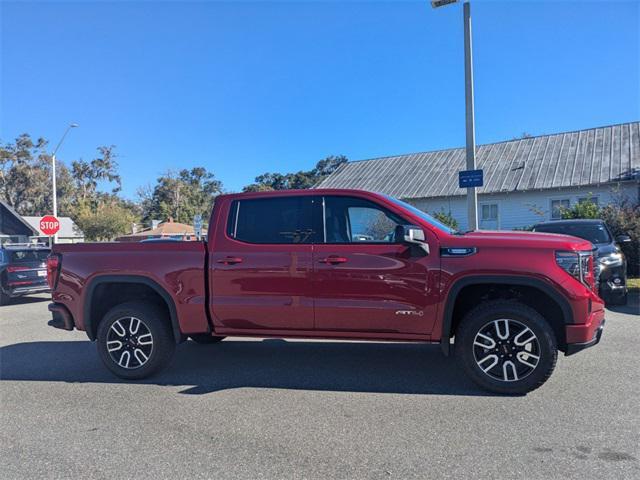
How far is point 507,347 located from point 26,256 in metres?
12.3

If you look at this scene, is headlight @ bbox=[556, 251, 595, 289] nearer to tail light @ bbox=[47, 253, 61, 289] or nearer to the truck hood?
the truck hood

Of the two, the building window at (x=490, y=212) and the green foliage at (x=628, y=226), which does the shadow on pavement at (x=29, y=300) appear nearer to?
the green foliage at (x=628, y=226)

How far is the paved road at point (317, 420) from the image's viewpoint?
11.0 ft

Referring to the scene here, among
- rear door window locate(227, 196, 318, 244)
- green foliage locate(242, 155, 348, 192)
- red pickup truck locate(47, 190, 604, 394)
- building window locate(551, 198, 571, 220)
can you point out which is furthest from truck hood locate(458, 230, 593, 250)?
green foliage locate(242, 155, 348, 192)

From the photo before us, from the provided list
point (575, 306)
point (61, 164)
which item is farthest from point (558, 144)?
A: point (61, 164)

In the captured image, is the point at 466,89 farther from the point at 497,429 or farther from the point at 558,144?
the point at 558,144

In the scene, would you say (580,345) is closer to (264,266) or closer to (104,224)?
(264,266)

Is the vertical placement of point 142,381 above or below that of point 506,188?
below

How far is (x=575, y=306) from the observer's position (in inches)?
175

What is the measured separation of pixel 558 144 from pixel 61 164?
6870cm

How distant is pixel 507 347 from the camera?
4602mm

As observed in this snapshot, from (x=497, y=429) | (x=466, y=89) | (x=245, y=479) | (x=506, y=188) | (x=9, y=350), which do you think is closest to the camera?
(x=245, y=479)

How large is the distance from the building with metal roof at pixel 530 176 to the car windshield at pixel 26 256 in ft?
57.4

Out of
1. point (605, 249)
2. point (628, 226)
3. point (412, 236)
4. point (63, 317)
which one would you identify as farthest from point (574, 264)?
point (628, 226)
